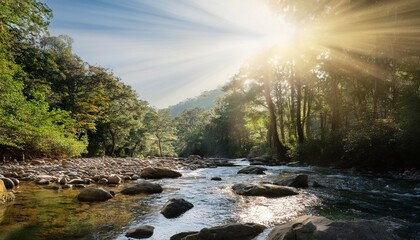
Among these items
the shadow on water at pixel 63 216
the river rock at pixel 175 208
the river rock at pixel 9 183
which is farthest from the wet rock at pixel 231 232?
the river rock at pixel 9 183

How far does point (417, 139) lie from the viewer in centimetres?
1394

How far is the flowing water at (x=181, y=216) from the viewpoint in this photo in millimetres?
5848

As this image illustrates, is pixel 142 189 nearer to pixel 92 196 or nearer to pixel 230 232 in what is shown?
pixel 92 196

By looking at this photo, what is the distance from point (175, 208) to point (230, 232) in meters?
2.26

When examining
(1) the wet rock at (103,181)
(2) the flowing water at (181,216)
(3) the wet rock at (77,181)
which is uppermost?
(3) the wet rock at (77,181)

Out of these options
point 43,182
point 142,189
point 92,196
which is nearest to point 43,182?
point 43,182

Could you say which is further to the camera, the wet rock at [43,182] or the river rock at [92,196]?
the wet rock at [43,182]

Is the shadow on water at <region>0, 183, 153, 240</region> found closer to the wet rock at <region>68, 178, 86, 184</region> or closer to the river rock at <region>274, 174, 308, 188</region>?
the wet rock at <region>68, 178, 86, 184</region>

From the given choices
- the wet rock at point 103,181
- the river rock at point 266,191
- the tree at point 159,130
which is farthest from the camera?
the tree at point 159,130

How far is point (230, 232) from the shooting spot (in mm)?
5344

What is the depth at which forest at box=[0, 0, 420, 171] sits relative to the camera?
1472cm

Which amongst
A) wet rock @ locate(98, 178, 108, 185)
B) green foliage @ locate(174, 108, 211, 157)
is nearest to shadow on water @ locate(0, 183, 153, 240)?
wet rock @ locate(98, 178, 108, 185)

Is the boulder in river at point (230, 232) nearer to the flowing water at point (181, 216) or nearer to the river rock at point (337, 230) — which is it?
the flowing water at point (181, 216)

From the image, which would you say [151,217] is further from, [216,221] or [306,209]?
[306,209]
